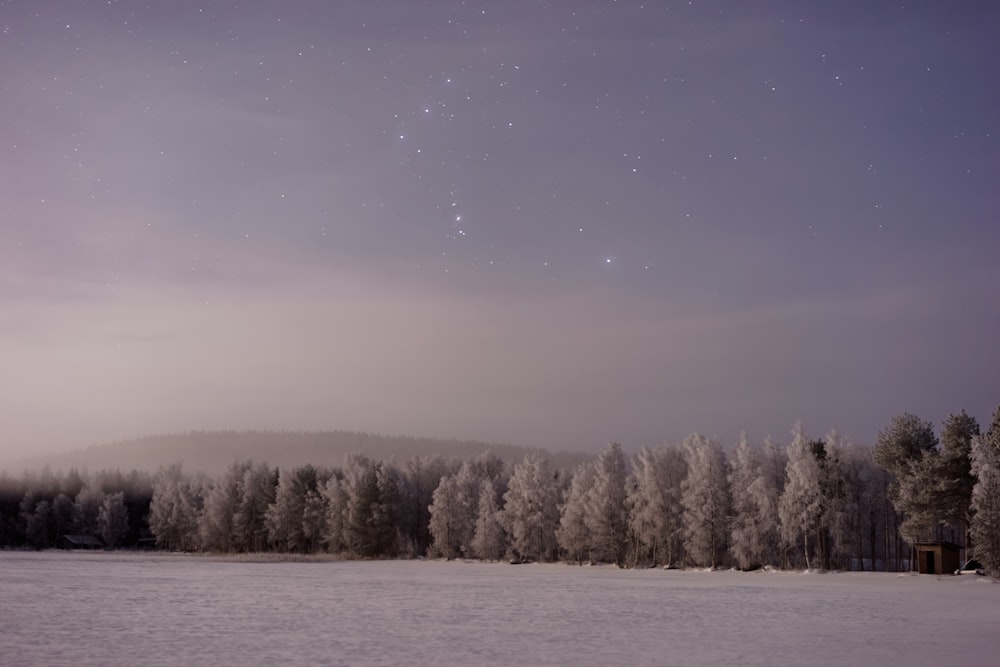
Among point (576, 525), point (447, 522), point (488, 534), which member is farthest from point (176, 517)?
point (576, 525)

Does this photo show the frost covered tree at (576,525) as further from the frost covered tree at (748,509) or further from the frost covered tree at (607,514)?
the frost covered tree at (748,509)

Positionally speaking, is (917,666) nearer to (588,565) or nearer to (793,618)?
(793,618)

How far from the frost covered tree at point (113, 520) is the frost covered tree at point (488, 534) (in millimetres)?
88440

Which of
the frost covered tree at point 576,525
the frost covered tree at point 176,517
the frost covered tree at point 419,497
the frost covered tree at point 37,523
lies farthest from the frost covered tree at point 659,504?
the frost covered tree at point 37,523

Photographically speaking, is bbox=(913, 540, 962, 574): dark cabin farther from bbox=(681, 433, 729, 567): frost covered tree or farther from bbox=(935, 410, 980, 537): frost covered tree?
bbox=(681, 433, 729, 567): frost covered tree

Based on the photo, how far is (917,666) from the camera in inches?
991

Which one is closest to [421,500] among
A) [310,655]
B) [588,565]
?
[588,565]

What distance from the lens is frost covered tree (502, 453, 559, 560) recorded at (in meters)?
125

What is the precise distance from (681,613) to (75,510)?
175m

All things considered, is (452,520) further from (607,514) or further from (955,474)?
(955,474)

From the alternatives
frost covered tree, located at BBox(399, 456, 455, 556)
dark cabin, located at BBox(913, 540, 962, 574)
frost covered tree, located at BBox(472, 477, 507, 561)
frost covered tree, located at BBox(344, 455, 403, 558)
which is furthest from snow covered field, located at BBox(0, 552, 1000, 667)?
frost covered tree, located at BBox(399, 456, 455, 556)

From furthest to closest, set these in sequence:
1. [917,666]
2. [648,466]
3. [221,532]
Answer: [221,532] → [648,466] → [917,666]

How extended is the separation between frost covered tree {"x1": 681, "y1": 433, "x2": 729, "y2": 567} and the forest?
160 millimetres

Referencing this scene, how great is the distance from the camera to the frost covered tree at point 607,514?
4483 inches
